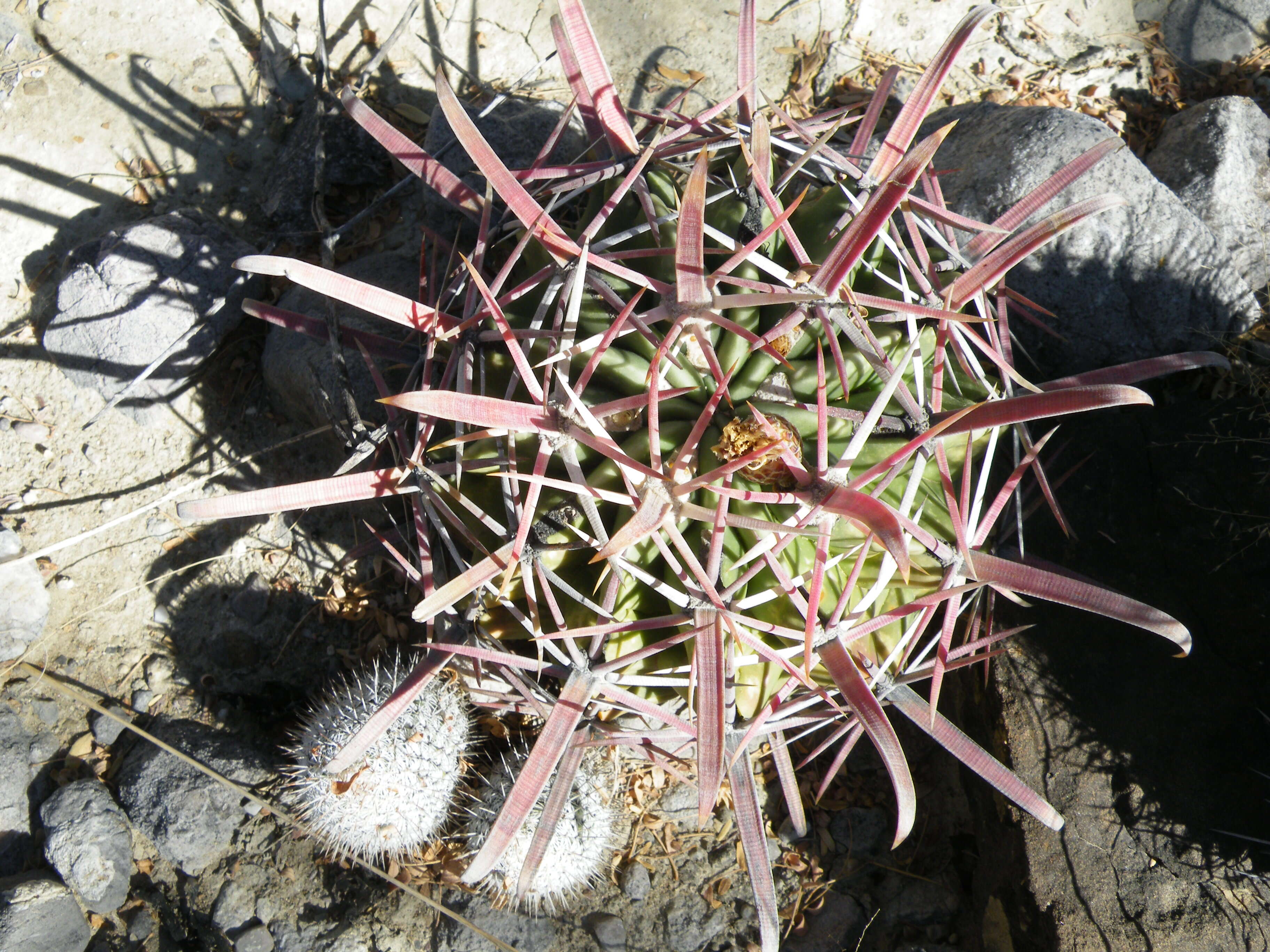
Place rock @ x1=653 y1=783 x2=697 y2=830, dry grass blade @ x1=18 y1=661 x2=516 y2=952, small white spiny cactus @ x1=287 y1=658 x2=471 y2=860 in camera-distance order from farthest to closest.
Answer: rock @ x1=653 y1=783 x2=697 y2=830 → dry grass blade @ x1=18 y1=661 x2=516 y2=952 → small white spiny cactus @ x1=287 y1=658 x2=471 y2=860

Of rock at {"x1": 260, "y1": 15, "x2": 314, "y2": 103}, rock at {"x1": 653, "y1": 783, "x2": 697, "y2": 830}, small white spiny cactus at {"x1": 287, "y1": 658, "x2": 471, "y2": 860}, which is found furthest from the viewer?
rock at {"x1": 260, "y1": 15, "x2": 314, "y2": 103}

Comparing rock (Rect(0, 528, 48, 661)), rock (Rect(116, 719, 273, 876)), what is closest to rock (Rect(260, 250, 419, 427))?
rock (Rect(0, 528, 48, 661))

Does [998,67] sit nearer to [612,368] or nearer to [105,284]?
[612,368]

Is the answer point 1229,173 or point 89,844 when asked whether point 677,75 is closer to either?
point 1229,173

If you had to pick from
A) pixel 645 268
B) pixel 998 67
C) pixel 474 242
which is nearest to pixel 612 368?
pixel 645 268

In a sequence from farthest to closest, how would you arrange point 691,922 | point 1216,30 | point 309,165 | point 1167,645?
1. point 1216,30
2. point 309,165
3. point 691,922
4. point 1167,645

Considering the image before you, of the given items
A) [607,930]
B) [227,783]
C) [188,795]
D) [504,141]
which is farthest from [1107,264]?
[188,795]

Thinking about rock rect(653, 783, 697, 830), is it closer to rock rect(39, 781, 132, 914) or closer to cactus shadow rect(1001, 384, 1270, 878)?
cactus shadow rect(1001, 384, 1270, 878)
